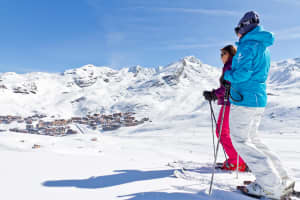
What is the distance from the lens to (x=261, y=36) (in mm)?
1974

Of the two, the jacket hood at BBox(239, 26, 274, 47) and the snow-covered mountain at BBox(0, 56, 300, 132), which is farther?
the snow-covered mountain at BBox(0, 56, 300, 132)

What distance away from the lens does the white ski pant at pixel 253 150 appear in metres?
1.80

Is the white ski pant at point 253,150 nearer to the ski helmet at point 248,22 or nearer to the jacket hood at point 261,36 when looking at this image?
the jacket hood at point 261,36

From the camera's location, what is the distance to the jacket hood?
1971mm

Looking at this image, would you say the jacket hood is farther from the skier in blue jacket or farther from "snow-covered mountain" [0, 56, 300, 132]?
"snow-covered mountain" [0, 56, 300, 132]

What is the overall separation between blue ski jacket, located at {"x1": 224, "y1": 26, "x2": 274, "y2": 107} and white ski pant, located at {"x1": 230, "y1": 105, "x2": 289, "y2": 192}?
0.10 m

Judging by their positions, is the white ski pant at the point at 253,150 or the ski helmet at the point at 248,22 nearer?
the white ski pant at the point at 253,150

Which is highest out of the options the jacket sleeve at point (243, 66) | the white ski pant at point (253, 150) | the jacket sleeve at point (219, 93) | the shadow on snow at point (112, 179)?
the jacket sleeve at point (243, 66)

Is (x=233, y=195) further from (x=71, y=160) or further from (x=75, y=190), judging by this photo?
(x=71, y=160)

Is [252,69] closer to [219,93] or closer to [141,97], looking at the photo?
[219,93]

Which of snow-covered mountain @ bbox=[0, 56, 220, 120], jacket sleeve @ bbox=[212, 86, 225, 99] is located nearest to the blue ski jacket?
jacket sleeve @ bbox=[212, 86, 225, 99]

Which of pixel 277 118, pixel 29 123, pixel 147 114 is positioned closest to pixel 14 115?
pixel 29 123

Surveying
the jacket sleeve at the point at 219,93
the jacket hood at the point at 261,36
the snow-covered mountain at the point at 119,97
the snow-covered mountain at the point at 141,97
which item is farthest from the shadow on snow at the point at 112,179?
the snow-covered mountain at the point at 119,97

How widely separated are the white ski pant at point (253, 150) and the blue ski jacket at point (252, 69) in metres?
0.10
